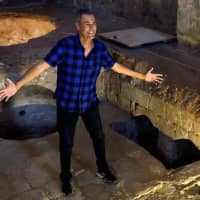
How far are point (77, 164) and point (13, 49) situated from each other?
265 centimetres

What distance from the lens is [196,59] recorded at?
545cm

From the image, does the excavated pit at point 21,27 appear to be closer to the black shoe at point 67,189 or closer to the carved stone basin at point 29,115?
the carved stone basin at point 29,115

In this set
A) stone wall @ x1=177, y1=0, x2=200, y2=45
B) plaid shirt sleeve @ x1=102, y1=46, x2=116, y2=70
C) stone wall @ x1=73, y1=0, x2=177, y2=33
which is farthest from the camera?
stone wall @ x1=73, y1=0, x2=177, y2=33

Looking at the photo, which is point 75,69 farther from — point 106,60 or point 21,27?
point 21,27

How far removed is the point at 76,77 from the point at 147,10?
Answer: 4.53 meters

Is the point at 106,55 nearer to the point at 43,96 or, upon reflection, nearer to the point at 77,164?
the point at 77,164

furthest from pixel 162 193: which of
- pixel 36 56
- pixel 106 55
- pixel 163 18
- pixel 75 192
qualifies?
pixel 163 18

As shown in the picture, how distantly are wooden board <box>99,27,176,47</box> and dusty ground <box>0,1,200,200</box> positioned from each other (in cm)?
25

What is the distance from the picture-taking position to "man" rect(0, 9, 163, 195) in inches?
123

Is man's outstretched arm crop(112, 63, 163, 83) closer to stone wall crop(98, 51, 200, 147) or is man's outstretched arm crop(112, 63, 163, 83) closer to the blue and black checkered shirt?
the blue and black checkered shirt

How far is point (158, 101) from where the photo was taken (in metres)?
4.93

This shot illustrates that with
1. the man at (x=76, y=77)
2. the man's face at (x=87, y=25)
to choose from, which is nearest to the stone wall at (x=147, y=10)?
the man at (x=76, y=77)

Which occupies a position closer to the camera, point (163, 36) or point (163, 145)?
point (163, 145)

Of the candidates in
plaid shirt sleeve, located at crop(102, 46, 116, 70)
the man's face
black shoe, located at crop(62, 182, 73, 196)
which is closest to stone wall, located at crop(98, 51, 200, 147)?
plaid shirt sleeve, located at crop(102, 46, 116, 70)
